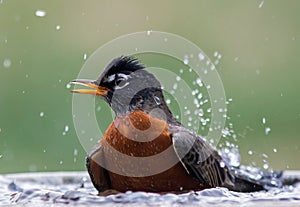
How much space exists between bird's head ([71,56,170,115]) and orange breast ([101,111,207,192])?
0.24 metres

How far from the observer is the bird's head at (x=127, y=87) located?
12.5ft

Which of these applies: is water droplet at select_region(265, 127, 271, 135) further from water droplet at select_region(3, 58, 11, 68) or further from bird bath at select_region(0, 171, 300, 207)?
bird bath at select_region(0, 171, 300, 207)

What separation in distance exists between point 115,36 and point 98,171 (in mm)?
4908

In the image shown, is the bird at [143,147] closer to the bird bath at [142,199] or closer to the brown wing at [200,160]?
the brown wing at [200,160]

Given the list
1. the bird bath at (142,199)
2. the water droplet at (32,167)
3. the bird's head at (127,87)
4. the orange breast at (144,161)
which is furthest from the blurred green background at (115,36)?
the bird bath at (142,199)

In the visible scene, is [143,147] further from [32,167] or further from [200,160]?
[32,167]

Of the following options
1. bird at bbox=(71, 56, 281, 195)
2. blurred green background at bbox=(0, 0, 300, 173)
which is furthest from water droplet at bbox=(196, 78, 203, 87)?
blurred green background at bbox=(0, 0, 300, 173)

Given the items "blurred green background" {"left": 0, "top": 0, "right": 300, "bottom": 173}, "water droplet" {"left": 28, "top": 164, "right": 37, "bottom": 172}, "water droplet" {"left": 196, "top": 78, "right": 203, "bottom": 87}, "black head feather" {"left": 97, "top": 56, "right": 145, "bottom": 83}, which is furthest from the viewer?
"blurred green background" {"left": 0, "top": 0, "right": 300, "bottom": 173}

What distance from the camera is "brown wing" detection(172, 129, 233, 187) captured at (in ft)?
11.8

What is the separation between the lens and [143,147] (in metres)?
3.54

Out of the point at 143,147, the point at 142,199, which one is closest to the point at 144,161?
the point at 143,147

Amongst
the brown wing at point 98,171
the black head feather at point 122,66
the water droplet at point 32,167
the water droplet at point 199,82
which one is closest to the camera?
the brown wing at point 98,171

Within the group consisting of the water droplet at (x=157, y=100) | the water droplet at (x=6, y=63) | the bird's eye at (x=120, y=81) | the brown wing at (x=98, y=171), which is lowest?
the brown wing at (x=98, y=171)

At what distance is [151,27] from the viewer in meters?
9.48
